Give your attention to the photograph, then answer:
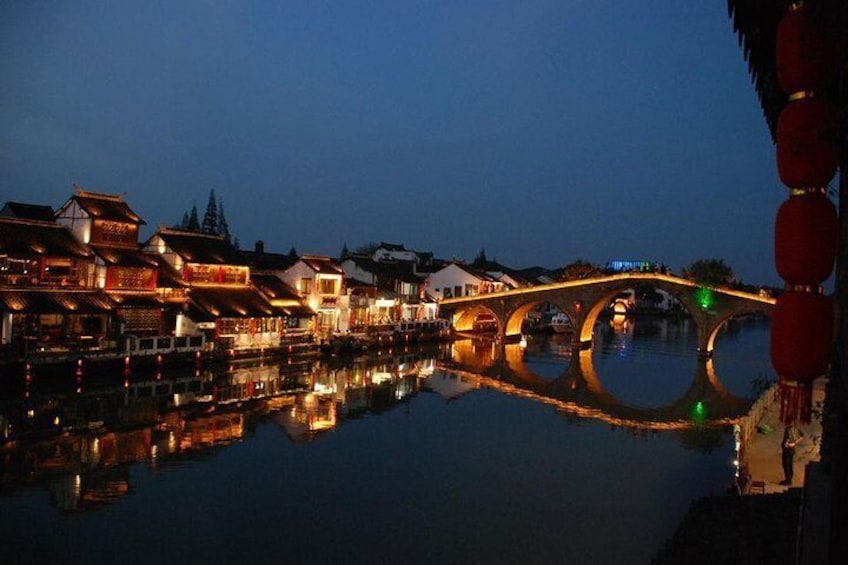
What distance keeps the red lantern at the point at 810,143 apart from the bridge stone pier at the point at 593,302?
4545cm

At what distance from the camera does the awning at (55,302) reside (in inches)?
1235

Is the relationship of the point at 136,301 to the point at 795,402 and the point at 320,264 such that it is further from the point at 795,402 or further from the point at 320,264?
the point at 795,402

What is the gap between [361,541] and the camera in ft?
51.6

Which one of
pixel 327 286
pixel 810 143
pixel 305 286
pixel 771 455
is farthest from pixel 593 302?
pixel 810 143

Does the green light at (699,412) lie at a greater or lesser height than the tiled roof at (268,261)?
lesser

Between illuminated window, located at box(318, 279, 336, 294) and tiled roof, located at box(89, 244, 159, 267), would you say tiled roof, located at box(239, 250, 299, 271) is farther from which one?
tiled roof, located at box(89, 244, 159, 267)

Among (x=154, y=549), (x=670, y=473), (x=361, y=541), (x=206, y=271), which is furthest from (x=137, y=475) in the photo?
(x=206, y=271)

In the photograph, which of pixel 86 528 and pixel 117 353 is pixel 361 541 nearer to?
pixel 86 528

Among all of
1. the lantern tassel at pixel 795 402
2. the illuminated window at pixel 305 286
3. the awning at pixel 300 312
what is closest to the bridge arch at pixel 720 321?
the awning at pixel 300 312

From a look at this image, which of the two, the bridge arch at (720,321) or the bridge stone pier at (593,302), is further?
the bridge stone pier at (593,302)

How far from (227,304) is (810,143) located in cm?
3930

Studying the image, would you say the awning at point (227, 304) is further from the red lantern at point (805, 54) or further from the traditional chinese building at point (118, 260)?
the red lantern at point (805, 54)

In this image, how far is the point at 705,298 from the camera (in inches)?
2035

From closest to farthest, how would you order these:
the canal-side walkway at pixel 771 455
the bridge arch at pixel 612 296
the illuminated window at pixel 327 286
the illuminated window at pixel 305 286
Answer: the canal-side walkway at pixel 771 455 < the illuminated window at pixel 305 286 < the illuminated window at pixel 327 286 < the bridge arch at pixel 612 296
